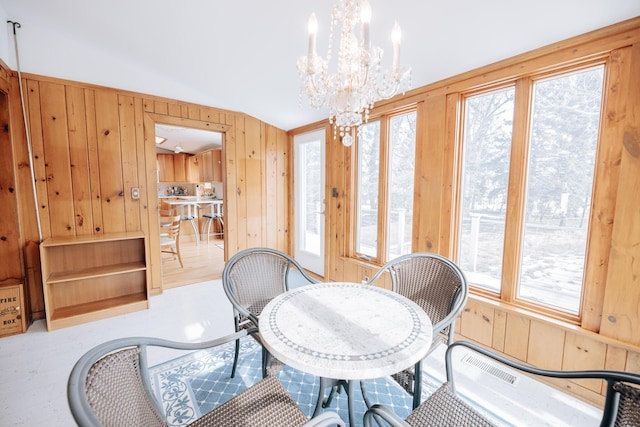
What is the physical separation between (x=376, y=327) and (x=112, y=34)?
314 cm

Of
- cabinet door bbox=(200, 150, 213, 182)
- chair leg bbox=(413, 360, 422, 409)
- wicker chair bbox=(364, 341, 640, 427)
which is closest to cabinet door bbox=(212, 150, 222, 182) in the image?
cabinet door bbox=(200, 150, 213, 182)

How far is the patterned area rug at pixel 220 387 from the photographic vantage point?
161 cm

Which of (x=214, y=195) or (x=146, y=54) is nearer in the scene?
(x=146, y=54)

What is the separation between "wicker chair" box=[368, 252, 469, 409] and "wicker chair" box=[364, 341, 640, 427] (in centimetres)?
30

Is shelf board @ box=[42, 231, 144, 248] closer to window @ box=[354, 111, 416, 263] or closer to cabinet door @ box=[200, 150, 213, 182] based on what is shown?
window @ box=[354, 111, 416, 263]

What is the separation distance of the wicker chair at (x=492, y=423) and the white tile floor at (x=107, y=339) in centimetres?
79

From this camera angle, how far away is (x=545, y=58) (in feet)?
5.76

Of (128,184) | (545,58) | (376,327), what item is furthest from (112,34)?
(545,58)

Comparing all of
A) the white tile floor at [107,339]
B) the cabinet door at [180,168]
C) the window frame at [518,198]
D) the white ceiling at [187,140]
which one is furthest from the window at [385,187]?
the cabinet door at [180,168]

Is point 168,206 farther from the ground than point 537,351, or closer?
farther from the ground

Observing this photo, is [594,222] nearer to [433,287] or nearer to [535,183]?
[535,183]

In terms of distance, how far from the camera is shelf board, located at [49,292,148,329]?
257 cm

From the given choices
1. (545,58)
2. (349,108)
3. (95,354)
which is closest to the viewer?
(95,354)

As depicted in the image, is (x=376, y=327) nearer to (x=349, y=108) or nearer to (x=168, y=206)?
(x=349, y=108)
